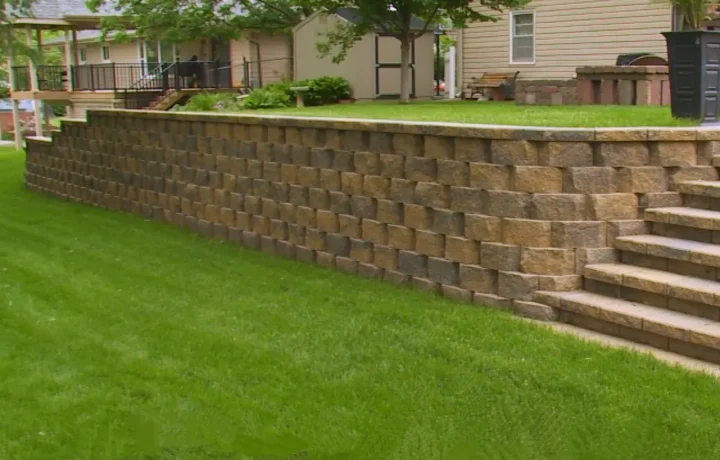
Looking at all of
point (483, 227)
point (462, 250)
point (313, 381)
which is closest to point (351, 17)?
point (462, 250)

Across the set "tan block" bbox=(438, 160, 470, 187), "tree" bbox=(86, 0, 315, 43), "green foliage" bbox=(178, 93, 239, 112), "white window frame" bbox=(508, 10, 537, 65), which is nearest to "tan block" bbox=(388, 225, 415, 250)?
"tan block" bbox=(438, 160, 470, 187)

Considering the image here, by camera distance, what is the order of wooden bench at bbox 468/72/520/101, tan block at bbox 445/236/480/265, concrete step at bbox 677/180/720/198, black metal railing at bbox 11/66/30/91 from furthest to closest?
1. black metal railing at bbox 11/66/30/91
2. wooden bench at bbox 468/72/520/101
3. tan block at bbox 445/236/480/265
4. concrete step at bbox 677/180/720/198

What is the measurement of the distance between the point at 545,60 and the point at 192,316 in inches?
591

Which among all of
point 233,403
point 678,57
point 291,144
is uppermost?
point 678,57

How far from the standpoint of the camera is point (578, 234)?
700 centimetres

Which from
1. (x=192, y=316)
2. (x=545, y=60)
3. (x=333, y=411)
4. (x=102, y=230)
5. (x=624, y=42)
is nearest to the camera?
(x=333, y=411)

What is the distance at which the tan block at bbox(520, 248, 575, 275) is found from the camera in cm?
700

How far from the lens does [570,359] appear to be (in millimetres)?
5961

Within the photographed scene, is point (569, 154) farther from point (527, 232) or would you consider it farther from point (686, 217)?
point (686, 217)

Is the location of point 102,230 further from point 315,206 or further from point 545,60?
point 545,60

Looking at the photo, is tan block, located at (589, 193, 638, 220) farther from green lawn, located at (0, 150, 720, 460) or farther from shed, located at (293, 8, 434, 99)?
shed, located at (293, 8, 434, 99)

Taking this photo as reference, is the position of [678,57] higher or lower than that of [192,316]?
higher

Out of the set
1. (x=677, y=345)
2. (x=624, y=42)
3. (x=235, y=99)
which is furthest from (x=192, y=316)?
(x=624, y=42)

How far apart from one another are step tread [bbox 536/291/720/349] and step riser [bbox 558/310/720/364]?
42mm
